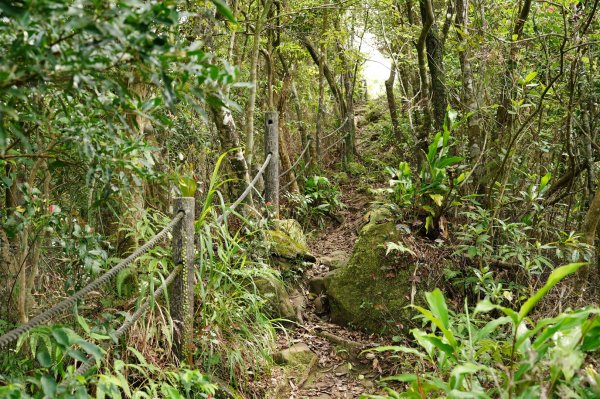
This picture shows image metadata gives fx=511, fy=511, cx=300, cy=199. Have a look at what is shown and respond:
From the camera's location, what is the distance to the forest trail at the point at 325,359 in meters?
3.66

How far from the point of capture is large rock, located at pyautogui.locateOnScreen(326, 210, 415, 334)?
4.34 metres

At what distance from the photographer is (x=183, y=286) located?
3.03m

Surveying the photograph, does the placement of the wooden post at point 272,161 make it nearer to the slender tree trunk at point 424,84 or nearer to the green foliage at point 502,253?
the slender tree trunk at point 424,84

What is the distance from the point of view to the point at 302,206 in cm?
667

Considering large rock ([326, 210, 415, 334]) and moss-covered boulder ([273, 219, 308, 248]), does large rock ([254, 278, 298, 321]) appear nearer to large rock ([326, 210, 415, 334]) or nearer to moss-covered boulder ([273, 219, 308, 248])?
large rock ([326, 210, 415, 334])

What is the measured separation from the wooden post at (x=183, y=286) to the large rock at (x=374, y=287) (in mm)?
1851

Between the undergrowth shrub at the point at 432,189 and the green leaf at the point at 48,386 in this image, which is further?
the undergrowth shrub at the point at 432,189

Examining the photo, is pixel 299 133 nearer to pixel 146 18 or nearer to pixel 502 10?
pixel 502 10

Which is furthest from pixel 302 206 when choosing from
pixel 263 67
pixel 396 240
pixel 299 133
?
pixel 263 67

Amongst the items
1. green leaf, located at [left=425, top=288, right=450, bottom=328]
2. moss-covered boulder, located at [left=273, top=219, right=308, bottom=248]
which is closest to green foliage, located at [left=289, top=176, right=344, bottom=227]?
moss-covered boulder, located at [left=273, top=219, right=308, bottom=248]

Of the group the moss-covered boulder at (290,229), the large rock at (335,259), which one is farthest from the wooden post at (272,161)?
the large rock at (335,259)

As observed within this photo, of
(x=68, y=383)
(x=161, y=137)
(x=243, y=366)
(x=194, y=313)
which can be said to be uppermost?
(x=161, y=137)

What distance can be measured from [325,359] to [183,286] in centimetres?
161

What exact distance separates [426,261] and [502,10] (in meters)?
2.79
